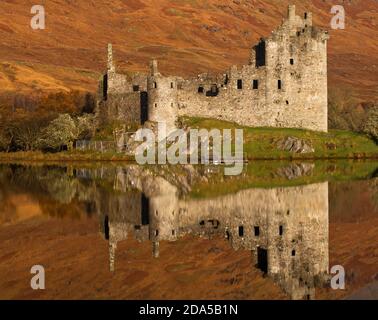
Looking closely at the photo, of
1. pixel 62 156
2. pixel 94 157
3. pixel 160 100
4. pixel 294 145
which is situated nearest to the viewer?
pixel 294 145

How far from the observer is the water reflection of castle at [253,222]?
20.0 metres

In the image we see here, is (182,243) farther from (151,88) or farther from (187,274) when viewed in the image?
(151,88)

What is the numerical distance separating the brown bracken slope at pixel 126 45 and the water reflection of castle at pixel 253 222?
94167mm

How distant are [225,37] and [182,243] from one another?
16778cm

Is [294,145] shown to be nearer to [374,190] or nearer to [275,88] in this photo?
[275,88]

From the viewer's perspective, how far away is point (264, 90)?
56.6 meters

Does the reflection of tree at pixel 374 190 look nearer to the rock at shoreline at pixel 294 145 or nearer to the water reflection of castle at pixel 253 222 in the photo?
the water reflection of castle at pixel 253 222

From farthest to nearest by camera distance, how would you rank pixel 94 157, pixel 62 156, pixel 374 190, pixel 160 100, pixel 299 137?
pixel 62 156 < pixel 94 157 < pixel 160 100 < pixel 299 137 < pixel 374 190

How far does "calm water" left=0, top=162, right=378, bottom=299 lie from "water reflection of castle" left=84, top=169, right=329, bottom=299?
1.8 inches

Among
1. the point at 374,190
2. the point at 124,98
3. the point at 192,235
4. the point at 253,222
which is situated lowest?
the point at 192,235

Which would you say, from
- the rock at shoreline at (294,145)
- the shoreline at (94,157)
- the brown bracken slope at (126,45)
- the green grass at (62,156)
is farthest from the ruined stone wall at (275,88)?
the brown bracken slope at (126,45)

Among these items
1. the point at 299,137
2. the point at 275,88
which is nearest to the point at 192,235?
the point at 299,137

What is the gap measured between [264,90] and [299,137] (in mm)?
4251
